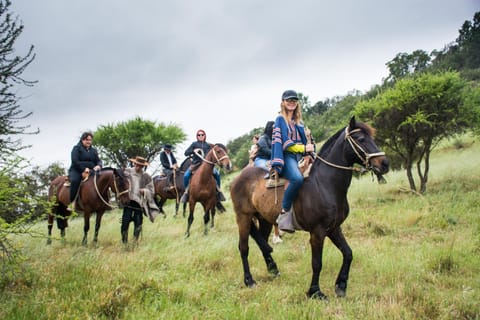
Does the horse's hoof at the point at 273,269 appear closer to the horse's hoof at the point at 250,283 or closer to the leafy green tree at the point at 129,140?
the horse's hoof at the point at 250,283

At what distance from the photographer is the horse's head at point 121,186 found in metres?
8.53

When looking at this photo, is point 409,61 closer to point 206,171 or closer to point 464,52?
point 464,52

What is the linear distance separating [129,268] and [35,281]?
1429mm

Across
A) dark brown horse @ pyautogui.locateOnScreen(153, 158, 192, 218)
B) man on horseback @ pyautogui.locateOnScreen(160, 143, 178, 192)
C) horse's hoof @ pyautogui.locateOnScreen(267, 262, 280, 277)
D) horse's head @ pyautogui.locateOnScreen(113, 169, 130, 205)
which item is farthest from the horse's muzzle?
man on horseback @ pyautogui.locateOnScreen(160, 143, 178, 192)

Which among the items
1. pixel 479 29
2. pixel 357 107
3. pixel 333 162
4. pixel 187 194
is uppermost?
pixel 479 29

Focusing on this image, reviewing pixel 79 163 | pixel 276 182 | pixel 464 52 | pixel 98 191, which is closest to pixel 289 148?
pixel 276 182

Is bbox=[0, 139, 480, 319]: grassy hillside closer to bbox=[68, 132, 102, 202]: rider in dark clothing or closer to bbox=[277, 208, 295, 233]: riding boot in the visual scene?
bbox=[277, 208, 295, 233]: riding boot

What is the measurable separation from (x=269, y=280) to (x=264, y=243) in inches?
26.2

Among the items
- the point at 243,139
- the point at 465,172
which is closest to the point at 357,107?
the point at 465,172

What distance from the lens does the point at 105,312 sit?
12.5ft

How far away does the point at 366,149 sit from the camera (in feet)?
15.1

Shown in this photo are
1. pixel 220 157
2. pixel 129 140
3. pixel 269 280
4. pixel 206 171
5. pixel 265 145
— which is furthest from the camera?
pixel 129 140

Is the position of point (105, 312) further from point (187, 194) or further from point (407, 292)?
point (187, 194)

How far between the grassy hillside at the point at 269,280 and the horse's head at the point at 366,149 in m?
1.74
